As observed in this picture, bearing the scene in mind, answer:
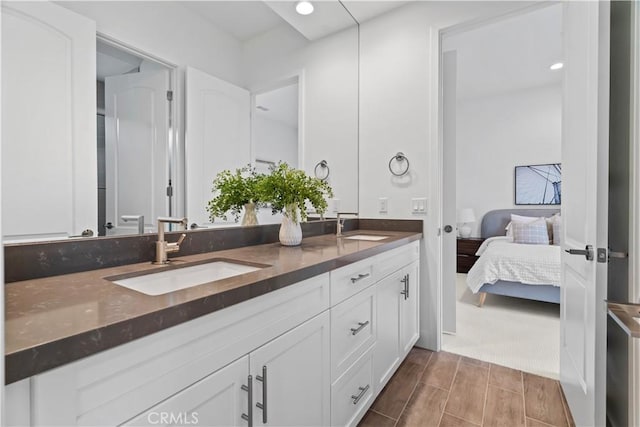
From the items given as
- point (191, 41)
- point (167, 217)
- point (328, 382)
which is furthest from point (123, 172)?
point (328, 382)

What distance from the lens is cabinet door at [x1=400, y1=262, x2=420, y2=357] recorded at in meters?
1.92

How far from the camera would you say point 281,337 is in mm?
927

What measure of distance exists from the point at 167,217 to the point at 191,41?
778 mm

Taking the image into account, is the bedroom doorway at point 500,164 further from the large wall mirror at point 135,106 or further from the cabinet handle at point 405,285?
the large wall mirror at point 135,106

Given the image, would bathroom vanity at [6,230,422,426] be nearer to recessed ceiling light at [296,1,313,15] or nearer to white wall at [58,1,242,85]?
white wall at [58,1,242,85]

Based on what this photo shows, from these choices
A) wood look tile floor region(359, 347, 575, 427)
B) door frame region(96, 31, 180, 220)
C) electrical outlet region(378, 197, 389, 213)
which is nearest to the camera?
door frame region(96, 31, 180, 220)

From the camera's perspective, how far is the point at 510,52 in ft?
11.2

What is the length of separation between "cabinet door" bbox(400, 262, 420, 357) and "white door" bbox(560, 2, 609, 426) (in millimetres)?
812

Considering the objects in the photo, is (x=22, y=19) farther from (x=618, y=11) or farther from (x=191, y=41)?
(x=618, y=11)

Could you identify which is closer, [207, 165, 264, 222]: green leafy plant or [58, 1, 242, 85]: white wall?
[58, 1, 242, 85]: white wall

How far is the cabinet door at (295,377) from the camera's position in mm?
852

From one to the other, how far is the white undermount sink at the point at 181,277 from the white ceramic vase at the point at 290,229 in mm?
422

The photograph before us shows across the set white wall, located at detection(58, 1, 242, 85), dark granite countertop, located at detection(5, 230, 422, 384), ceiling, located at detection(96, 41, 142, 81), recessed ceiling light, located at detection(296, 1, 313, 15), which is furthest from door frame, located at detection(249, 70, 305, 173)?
dark granite countertop, located at detection(5, 230, 422, 384)

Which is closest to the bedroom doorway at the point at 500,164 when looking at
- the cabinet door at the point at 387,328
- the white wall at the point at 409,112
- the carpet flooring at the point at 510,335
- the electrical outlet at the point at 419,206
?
the carpet flooring at the point at 510,335
